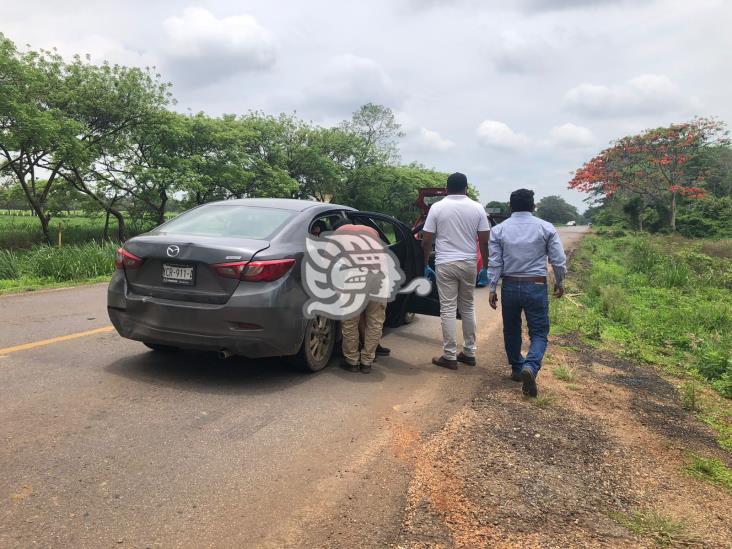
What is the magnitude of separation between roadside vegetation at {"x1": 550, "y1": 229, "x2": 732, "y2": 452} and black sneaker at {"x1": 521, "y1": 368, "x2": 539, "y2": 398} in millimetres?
855

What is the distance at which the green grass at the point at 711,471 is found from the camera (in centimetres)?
321

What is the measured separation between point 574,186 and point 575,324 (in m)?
34.3

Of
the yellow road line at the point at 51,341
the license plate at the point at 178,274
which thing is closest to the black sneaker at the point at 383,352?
the license plate at the point at 178,274

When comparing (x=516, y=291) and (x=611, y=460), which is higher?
(x=516, y=291)

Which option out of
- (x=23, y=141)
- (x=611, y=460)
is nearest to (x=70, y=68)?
(x=23, y=141)

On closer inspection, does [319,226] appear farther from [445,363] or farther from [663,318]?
[663,318]

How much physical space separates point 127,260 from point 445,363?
3.28 m

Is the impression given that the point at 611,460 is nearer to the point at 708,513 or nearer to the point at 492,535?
the point at 708,513

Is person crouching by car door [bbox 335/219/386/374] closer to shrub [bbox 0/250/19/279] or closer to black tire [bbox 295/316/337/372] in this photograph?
black tire [bbox 295/316/337/372]

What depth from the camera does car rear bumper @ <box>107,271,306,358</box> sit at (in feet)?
13.9

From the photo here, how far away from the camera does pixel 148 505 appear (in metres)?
2.65

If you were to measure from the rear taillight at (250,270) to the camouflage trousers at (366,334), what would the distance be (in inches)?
43.5

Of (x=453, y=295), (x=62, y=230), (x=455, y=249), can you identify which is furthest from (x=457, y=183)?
(x=62, y=230)

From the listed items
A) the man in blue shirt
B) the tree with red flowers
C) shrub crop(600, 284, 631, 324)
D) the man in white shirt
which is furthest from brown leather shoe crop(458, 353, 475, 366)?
the tree with red flowers
